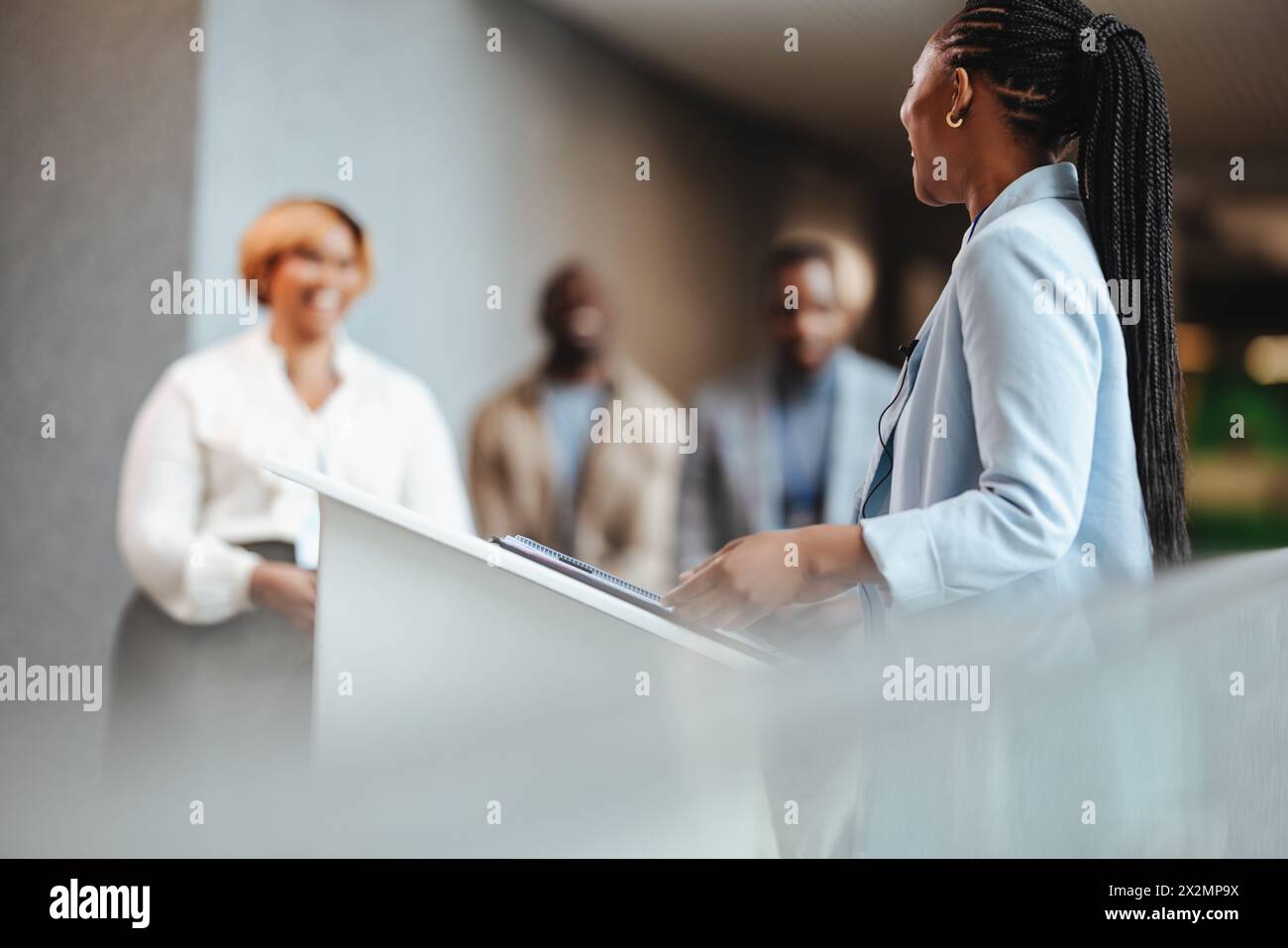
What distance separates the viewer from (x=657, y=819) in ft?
3.52

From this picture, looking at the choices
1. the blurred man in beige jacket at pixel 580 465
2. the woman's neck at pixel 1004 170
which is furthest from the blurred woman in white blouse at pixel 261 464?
the woman's neck at pixel 1004 170

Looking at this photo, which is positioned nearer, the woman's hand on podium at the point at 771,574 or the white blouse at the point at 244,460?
the woman's hand on podium at the point at 771,574

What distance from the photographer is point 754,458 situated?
2.59m

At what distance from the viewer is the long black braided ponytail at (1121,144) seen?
39.7 inches

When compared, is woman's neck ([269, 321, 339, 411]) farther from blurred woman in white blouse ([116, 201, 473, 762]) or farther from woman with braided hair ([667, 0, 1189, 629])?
woman with braided hair ([667, 0, 1189, 629])

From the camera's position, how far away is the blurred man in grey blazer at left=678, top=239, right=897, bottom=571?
253cm

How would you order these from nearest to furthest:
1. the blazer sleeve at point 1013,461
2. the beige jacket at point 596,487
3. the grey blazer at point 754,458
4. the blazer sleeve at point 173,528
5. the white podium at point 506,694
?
the blazer sleeve at point 1013,461, the white podium at point 506,694, the blazer sleeve at point 173,528, the grey blazer at point 754,458, the beige jacket at point 596,487

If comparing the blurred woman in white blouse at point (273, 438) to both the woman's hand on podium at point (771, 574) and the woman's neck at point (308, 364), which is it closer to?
the woman's neck at point (308, 364)

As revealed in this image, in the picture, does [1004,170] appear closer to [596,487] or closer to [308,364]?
[596,487]

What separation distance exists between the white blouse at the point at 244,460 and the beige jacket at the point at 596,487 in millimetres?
87

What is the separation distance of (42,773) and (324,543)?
5.73 ft
